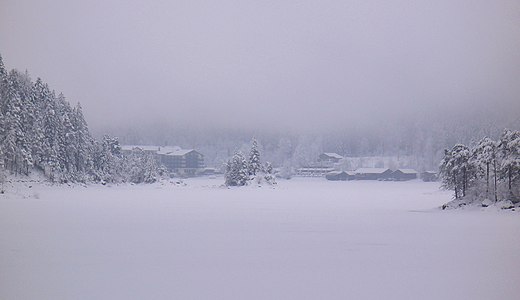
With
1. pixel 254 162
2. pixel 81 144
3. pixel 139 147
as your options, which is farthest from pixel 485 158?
pixel 139 147

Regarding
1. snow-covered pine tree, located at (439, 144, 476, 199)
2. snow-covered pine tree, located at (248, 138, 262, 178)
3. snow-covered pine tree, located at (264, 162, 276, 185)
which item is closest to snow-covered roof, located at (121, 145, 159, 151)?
snow-covered pine tree, located at (248, 138, 262, 178)

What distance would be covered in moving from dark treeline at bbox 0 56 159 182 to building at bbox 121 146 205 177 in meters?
2.30

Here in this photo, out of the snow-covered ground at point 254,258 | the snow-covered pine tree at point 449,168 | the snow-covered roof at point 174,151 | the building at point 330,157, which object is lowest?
the snow-covered ground at point 254,258

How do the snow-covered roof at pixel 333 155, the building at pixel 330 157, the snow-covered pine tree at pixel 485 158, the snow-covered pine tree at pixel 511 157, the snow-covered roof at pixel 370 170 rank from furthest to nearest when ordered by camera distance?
the building at pixel 330 157 → the snow-covered roof at pixel 333 155 → the snow-covered roof at pixel 370 170 → the snow-covered pine tree at pixel 485 158 → the snow-covered pine tree at pixel 511 157

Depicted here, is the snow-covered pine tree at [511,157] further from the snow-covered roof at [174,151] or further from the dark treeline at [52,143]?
the snow-covered roof at [174,151]

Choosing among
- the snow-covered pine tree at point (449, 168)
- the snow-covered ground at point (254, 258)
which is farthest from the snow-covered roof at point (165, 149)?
the snow-covered ground at point (254, 258)

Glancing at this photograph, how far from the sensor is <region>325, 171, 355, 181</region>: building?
50.8 m

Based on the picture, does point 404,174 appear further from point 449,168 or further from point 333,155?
point 333,155

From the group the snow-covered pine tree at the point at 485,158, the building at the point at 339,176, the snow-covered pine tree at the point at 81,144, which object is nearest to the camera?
the snow-covered pine tree at the point at 485,158

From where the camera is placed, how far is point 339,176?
179 feet

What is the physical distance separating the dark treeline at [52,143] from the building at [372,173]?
22424 mm

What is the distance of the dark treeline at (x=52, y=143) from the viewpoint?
32.2 m

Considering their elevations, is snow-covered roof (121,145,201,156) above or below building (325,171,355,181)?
above

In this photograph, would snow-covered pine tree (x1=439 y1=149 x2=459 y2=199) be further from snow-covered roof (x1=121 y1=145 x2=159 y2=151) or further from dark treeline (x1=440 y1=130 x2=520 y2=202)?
snow-covered roof (x1=121 y1=145 x2=159 y2=151)
